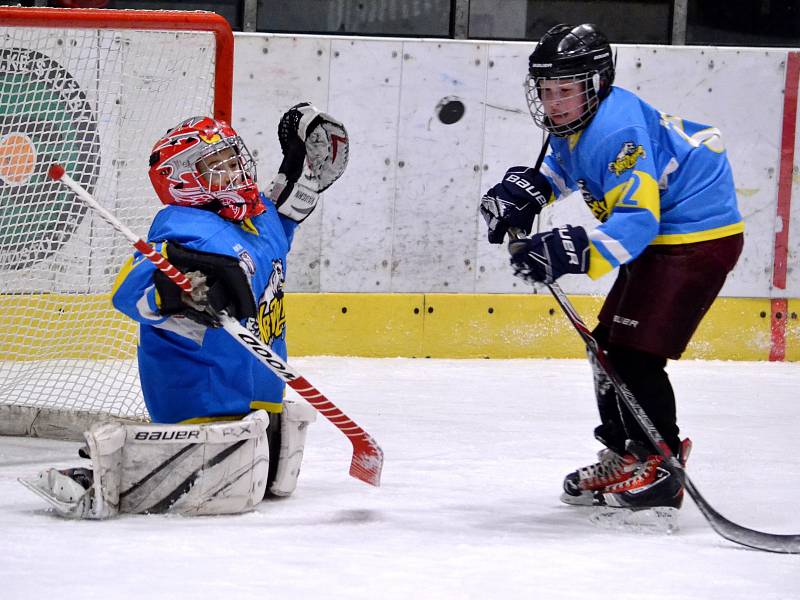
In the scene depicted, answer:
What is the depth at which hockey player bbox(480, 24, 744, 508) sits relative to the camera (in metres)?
2.64

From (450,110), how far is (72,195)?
1.78 meters

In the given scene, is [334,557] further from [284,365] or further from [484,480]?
[484,480]

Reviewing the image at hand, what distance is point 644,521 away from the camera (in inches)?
106

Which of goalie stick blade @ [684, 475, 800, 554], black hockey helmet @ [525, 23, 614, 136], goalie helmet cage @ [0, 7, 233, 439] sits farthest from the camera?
goalie helmet cage @ [0, 7, 233, 439]

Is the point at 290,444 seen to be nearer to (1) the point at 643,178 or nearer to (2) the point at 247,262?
(2) the point at 247,262

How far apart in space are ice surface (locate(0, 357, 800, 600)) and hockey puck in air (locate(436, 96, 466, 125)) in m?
1.34

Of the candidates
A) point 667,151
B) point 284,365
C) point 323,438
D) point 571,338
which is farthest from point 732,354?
point 284,365

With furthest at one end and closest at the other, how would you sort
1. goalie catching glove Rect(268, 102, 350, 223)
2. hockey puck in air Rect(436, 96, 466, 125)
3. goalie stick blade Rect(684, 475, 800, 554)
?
hockey puck in air Rect(436, 96, 466, 125) < goalie catching glove Rect(268, 102, 350, 223) < goalie stick blade Rect(684, 475, 800, 554)

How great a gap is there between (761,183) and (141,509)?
3.49 meters

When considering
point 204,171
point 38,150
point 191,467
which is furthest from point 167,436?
point 38,150

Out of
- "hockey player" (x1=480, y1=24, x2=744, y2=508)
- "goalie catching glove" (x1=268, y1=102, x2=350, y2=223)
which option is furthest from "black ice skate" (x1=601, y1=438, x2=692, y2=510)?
"goalie catching glove" (x1=268, y1=102, x2=350, y2=223)

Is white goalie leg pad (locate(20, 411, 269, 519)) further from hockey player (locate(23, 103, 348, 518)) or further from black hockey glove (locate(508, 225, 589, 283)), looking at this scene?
black hockey glove (locate(508, 225, 589, 283))

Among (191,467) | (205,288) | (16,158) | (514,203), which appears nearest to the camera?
(205,288)

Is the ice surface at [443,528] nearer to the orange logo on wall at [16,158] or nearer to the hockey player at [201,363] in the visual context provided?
the hockey player at [201,363]
